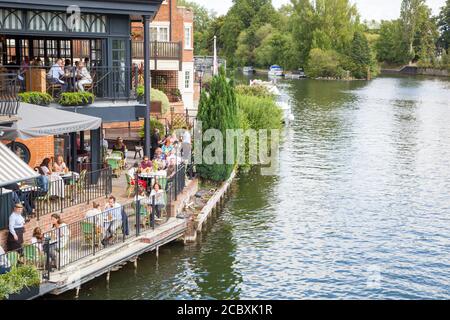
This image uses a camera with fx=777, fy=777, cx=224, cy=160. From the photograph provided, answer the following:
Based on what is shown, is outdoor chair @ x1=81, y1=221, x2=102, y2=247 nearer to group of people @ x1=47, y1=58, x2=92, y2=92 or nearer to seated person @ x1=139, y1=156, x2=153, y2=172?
seated person @ x1=139, y1=156, x2=153, y2=172

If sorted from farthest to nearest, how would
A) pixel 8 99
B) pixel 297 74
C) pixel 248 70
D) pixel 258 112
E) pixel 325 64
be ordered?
pixel 248 70 → pixel 297 74 → pixel 325 64 → pixel 258 112 → pixel 8 99

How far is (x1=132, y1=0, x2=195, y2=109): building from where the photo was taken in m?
49.5

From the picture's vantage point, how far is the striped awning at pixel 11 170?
1963 centimetres

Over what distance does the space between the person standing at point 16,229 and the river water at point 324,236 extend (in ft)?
6.22

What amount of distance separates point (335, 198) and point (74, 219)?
587 inches

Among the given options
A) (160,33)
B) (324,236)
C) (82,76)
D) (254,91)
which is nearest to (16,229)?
(82,76)

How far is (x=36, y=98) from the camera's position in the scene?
26797 mm

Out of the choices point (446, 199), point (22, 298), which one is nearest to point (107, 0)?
point (22, 298)

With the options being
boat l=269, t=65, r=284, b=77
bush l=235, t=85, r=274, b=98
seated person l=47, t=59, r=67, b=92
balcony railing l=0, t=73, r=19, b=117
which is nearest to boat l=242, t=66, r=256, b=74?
boat l=269, t=65, r=284, b=77

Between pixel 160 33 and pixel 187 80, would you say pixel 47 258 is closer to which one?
pixel 160 33

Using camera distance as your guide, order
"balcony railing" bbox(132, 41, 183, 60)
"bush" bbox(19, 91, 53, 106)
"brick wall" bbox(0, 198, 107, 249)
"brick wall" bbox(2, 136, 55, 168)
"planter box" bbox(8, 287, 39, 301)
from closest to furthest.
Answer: "planter box" bbox(8, 287, 39, 301) → "brick wall" bbox(0, 198, 107, 249) → "bush" bbox(19, 91, 53, 106) → "brick wall" bbox(2, 136, 55, 168) → "balcony railing" bbox(132, 41, 183, 60)

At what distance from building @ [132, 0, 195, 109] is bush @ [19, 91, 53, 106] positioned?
2051 cm

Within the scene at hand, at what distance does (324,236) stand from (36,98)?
37.5 ft

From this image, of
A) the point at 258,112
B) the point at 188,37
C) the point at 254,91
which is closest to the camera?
the point at 258,112
